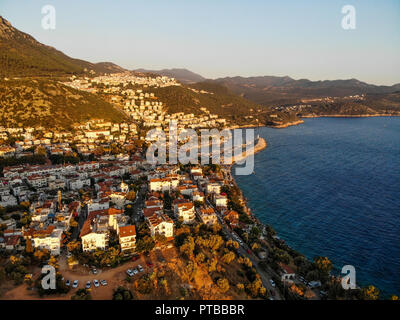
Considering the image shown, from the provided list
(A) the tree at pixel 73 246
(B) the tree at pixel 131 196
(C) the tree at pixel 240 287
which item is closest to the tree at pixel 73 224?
(A) the tree at pixel 73 246

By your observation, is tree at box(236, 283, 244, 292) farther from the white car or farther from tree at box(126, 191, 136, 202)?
tree at box(126, 191, 136, 202)

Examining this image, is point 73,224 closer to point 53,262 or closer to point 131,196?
point 53,262

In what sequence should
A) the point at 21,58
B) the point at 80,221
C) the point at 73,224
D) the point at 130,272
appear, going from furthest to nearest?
the point at 21,58 < the point at 80,221 < the point at 73,224 < the point at 130,272

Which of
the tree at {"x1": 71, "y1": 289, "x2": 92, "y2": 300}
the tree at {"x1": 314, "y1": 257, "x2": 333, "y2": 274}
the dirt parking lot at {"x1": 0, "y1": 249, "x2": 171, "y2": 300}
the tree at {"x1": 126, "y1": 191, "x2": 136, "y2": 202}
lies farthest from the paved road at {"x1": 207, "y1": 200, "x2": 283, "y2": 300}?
the tree at {"x1": 71, "y1": 289, "x2": 92, "y2": 300}

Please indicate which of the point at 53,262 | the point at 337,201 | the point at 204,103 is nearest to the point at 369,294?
the point at 337,201

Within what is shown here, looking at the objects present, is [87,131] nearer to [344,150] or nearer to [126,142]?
[126,142]

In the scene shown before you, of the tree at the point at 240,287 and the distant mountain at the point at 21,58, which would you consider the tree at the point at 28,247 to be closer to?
the tree at the point at 240,287

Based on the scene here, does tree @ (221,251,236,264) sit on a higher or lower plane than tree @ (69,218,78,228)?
lower
